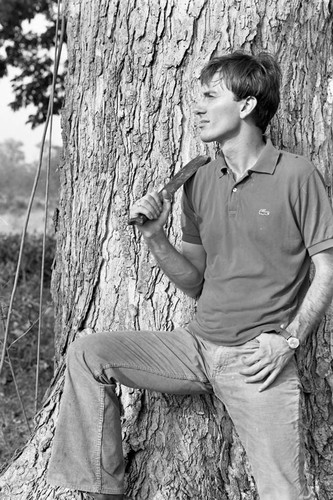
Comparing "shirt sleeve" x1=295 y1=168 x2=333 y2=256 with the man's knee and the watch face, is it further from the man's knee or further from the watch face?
the man's knee

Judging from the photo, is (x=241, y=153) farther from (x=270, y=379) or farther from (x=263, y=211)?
(x=270, y=379)

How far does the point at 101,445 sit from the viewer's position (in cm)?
290

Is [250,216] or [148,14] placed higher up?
[148,14]

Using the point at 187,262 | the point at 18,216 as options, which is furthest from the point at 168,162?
the point at 18,216

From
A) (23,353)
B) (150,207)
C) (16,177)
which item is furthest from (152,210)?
(16,177)

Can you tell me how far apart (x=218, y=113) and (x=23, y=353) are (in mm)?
4053

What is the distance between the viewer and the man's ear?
2953 millimetres

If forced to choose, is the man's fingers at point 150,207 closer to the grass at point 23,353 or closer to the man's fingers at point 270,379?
the man's fingers at point 270,379

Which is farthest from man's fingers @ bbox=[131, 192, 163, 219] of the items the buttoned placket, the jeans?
the jeans

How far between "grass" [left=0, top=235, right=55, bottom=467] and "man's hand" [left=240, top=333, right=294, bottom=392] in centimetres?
153

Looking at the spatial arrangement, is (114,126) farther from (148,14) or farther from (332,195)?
(332,195)

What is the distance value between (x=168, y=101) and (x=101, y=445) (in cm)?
143

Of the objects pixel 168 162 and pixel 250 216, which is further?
pixel 168 162

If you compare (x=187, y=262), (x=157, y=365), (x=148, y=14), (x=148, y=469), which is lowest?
(x=148, y=469)
